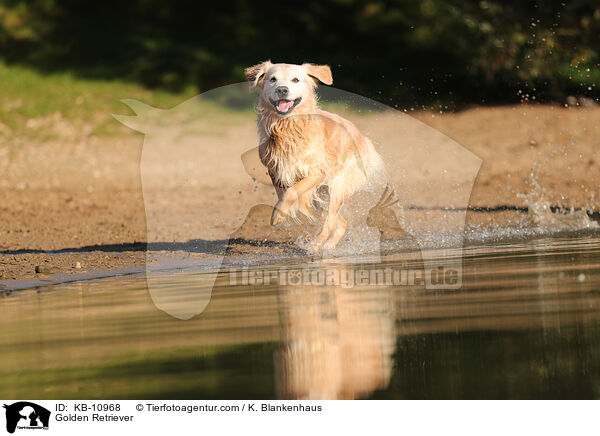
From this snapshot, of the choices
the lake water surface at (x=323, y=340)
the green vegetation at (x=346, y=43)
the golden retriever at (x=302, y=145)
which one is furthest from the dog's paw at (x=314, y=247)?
the green vegetation at (x=346, y=43)

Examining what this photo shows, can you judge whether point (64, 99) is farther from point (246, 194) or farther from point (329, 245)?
point (329, 245)

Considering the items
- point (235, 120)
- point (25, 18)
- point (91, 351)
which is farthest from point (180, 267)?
point (25, 18)

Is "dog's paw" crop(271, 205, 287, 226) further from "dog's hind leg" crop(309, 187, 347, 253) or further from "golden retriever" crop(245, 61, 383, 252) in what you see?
"dog's hind leg" crop(309, 187, 347, 253)

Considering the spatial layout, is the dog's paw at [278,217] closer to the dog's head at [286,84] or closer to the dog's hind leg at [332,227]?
the dog's hind leg at [332,227]

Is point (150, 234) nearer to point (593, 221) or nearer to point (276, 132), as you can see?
point (276, 132)

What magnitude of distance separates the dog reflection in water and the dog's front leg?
1874 mm

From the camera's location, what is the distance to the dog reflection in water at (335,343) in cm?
346

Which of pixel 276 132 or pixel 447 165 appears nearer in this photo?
pixel 276 132

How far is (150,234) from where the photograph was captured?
958cm

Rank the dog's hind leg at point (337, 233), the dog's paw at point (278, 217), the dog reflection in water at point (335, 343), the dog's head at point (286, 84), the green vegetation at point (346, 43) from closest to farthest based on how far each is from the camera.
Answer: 1. the dog reflection in water at point (335, 343)
2. the dog's paw at point (278, 217)
3. the dog's head at point (286, 84)
4. the dog's hind leg at point (337, 233)
5. the green vegetation at point (346, 43)

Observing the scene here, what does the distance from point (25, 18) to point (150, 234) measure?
1538 centimetres

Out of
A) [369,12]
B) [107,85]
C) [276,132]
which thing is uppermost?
[369,12]
